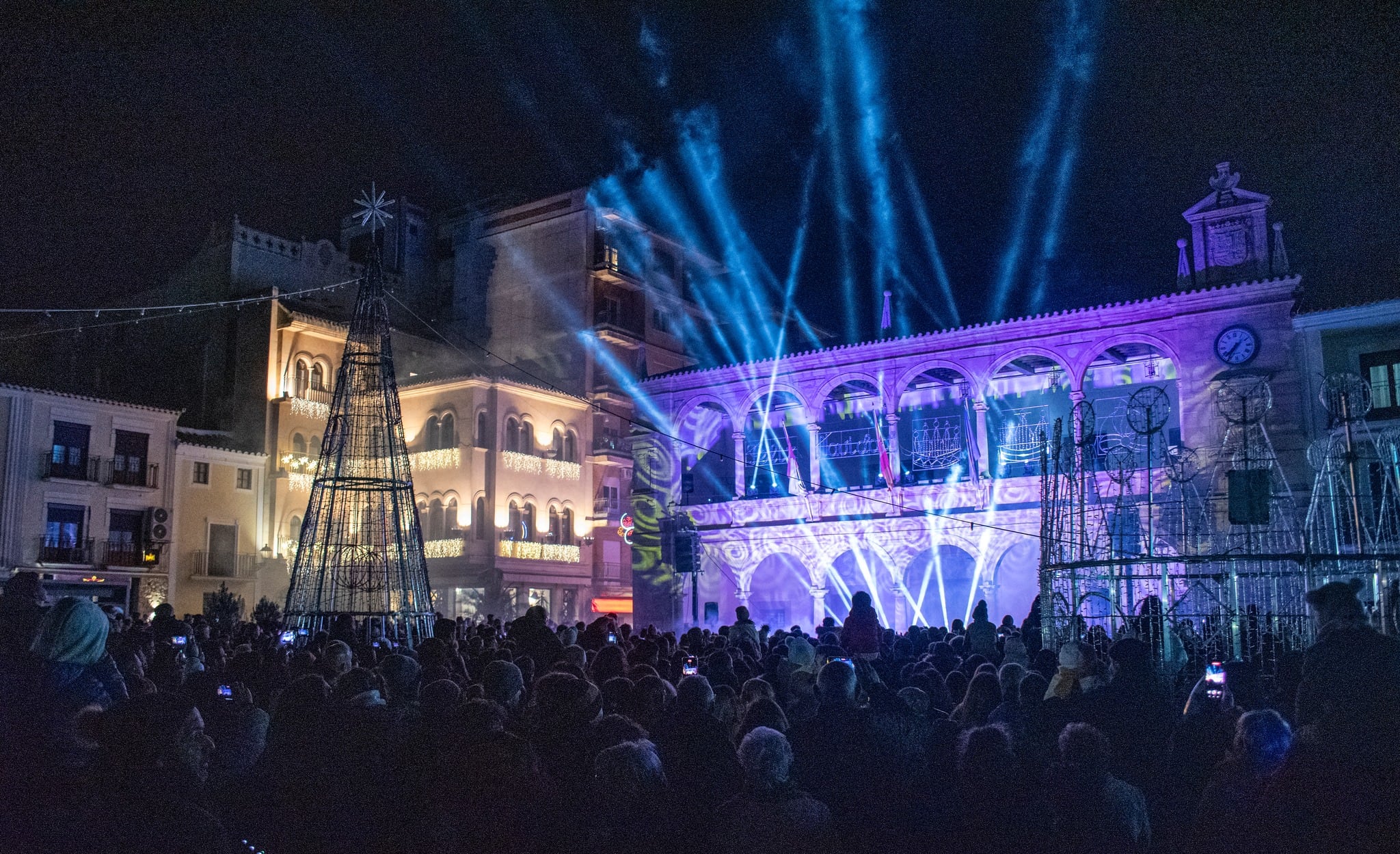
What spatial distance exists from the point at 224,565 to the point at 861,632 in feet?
90.6

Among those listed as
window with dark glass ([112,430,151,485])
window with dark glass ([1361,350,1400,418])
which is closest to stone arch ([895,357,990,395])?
window with dark glass ([1361,350,1400,418])

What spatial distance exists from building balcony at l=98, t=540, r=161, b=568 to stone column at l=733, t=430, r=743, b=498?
17279 mm

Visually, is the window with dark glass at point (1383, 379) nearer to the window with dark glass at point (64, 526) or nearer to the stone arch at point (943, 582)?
the stone arch at point (943, 582)

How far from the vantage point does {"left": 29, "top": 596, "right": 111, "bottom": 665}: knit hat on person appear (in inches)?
203

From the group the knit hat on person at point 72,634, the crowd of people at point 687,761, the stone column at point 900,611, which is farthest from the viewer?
the stone column at point 900,611

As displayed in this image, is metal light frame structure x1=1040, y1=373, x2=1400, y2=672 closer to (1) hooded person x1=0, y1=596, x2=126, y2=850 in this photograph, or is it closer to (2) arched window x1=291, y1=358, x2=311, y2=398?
(1) hooded person x1=0, y1=596, x2=126, y2=850

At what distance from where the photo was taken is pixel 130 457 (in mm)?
32438

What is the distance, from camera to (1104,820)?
444 centimetres

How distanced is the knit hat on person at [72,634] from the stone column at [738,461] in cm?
2372

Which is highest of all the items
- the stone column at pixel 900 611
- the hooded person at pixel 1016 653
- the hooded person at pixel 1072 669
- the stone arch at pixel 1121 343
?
the stone arch at pixel 1121 343

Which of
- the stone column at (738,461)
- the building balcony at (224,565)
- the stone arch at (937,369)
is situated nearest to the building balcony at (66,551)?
the building balcony at (224,565)

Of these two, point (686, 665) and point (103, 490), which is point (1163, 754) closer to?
point (686, 665)

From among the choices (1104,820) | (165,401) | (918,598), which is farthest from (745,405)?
(1104,820)

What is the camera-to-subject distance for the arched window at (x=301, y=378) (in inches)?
1438
